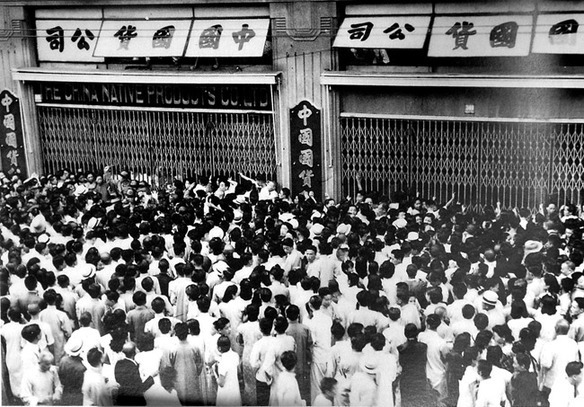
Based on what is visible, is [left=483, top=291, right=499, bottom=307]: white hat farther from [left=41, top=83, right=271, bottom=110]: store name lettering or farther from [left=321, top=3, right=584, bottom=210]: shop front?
[left=41, top=83, right=271, bottom=110]: store name lettering

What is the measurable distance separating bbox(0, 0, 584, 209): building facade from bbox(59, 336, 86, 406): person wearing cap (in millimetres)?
6239

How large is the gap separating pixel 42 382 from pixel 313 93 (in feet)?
23.0

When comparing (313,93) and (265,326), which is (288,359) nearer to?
(265,326)

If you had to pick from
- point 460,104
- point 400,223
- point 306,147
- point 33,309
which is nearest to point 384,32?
point 460,104

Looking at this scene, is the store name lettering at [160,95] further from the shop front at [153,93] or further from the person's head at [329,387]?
the person's head at [329,387]

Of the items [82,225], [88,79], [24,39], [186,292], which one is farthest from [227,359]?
[24,39]

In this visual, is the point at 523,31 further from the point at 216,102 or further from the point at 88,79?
the point at 88,79

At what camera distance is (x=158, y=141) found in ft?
45.4

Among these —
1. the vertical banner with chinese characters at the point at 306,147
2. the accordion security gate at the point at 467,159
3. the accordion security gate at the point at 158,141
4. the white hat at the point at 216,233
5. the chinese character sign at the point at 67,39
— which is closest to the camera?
the white hat at the point at 216,233

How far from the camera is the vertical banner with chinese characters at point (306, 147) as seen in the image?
12625 millimetres

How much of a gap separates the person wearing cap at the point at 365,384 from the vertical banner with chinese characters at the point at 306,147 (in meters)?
6.08

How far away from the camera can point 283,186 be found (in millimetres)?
13055

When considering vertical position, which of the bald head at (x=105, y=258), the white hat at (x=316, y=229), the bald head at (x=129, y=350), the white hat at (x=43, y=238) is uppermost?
the white hat at (x=43, y=238)

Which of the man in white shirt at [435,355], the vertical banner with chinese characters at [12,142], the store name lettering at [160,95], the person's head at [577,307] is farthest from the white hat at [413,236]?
the vertical banner with chinese characters at [12,142]
